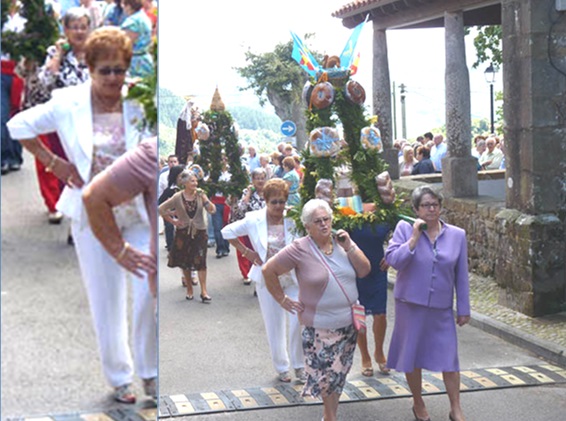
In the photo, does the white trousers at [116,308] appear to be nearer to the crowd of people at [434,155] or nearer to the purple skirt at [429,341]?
the purple skirt at [429,341]

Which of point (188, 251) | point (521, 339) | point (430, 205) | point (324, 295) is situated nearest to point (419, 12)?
point (521, 339)

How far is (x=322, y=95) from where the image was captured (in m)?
8.70

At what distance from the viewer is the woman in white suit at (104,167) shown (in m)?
2.32

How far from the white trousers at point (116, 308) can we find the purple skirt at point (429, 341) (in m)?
4.91

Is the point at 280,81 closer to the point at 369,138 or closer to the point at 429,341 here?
the point at 369,138

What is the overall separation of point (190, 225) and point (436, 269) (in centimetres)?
216

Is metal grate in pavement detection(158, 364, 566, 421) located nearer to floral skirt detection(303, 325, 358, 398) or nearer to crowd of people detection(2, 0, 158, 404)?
floral skirt detection(303, 325, 358, 398)

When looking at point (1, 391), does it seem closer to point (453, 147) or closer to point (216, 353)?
point (216, 353)

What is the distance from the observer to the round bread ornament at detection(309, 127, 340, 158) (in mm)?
8672

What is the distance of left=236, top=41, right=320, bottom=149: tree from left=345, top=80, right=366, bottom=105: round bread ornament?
0.34m

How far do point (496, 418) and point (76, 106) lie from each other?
5512 mm

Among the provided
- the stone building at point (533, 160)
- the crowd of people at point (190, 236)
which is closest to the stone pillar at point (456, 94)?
the stone building at point (533, 160)

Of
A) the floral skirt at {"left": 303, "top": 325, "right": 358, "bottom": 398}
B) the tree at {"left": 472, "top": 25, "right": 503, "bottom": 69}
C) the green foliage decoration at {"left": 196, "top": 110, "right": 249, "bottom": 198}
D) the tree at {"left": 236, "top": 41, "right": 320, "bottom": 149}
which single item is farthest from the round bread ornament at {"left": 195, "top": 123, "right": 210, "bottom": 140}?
the tree at {"left": 472, "top": 25, "right": 503, "bottom": 69}

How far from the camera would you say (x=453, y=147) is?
15289mm
